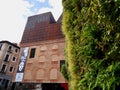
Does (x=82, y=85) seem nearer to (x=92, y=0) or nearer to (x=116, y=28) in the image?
(x=116, y=28)

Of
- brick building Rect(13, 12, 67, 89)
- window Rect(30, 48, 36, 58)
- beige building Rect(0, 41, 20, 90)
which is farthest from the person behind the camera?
beige building Rect(0, 41, 20, 90)

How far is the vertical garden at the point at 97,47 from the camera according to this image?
2.20 m

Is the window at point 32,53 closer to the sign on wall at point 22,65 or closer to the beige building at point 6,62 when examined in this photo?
the sign on wall at point 22,65

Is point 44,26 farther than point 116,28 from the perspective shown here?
Yes

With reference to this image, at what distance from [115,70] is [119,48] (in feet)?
1.06

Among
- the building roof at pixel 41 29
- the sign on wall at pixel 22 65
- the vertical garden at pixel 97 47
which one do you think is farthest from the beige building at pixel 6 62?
the vertical garden at pixel 97 47

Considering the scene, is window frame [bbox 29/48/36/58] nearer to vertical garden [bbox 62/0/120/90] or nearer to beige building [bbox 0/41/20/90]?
beige building [bbox 0/41/20/90]

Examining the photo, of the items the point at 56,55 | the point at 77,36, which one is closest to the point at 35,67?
the point at 56,55

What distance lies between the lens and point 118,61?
7.06ft

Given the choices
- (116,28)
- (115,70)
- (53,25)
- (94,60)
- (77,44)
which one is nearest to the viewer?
(115,70)

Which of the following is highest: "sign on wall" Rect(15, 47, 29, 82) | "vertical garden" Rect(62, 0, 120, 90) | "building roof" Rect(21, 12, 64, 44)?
"building roof" Rect(21, 12, 64, 44)

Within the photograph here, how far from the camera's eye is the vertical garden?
2200 mm

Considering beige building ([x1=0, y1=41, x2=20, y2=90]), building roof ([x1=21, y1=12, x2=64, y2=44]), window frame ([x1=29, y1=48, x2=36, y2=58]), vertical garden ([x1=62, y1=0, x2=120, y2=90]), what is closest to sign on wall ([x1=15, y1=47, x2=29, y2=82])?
window frame ([x1=29, y1=48, x2=36, y2=58])

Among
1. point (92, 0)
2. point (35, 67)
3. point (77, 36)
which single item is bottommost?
point (77, 36)
